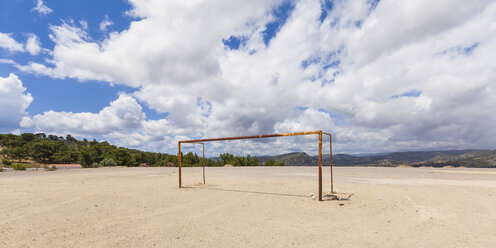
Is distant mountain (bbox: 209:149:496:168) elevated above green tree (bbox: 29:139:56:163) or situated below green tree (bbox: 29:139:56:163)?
below

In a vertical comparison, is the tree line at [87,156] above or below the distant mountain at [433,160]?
above

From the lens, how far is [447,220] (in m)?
6.33

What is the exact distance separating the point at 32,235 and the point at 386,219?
908cm

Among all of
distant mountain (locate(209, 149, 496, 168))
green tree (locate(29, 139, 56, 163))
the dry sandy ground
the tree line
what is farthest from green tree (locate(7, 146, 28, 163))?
the dry sandy ground

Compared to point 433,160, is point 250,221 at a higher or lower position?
higher

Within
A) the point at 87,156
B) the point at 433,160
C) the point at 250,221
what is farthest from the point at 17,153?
the point at 433,160

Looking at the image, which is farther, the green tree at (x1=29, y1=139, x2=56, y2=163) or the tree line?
the green tree at (x1=29, y1=139, x2=56, y2=163)

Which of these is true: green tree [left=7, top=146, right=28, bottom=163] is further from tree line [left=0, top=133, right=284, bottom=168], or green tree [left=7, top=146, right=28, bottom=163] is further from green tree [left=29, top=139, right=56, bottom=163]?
green tree [left=29, top=139, right=56, bottom=163]

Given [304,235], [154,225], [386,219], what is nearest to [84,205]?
[154,225]

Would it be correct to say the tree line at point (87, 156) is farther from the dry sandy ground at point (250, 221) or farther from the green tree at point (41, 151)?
the dry sandy ground at point (250, 221)

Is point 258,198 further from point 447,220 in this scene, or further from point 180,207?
point 447,220

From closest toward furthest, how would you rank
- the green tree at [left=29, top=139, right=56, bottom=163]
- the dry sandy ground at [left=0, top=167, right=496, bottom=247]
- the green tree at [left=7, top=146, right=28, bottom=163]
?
the dry sandy ground at [left=0, top=167, right=496, bottom=247], the green tree at [left=7, top=146, right=28, bottom=163], the green tree at [left=29, top=139, right=56, bottom=163]

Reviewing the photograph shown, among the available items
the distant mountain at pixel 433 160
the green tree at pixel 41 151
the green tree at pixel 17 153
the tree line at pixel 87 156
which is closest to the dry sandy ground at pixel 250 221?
the distant mountain at pixel 433 160

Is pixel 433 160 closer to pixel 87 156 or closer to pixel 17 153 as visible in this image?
pixel 87 156
